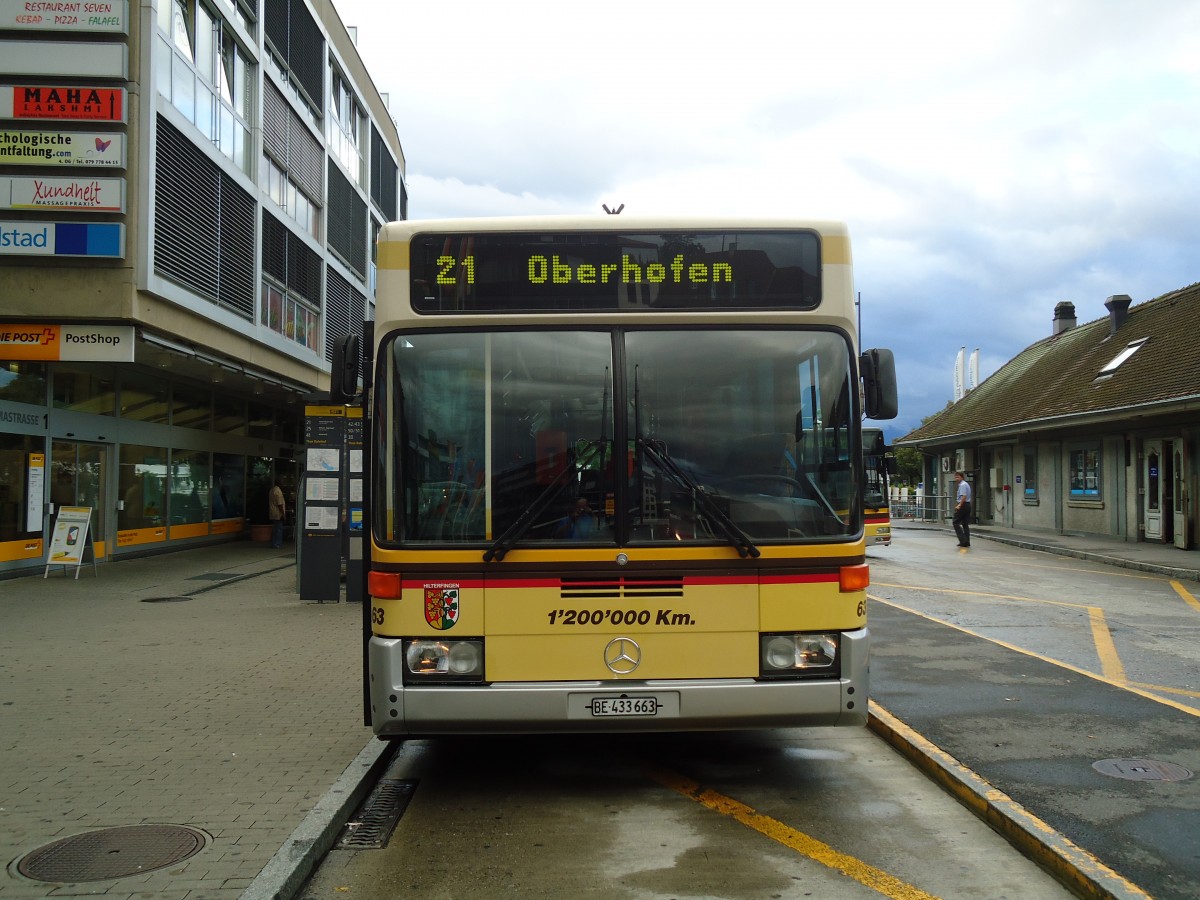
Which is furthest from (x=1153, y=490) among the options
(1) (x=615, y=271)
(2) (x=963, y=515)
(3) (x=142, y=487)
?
(1) (x=615, y=271)

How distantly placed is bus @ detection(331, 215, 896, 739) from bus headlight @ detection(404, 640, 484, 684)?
0.01m

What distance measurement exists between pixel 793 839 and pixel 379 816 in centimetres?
217

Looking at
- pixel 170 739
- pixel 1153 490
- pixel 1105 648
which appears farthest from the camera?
pixel 1153 490

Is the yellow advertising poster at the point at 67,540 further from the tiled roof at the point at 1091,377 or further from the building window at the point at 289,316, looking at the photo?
the tiled roof at the point at 1091,377

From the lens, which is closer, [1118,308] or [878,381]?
[878,381]

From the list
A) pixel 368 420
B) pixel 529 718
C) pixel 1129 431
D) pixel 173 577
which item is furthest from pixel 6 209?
pixel 1129 431

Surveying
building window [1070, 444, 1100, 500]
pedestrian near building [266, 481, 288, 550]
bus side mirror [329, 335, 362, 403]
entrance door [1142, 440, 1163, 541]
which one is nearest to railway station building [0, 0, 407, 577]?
pedestrian near building [266, 481, 288, 550]

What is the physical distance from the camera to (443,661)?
17.9 feet

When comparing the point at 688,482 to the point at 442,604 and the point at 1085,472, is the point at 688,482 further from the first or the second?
the point at 1085,472

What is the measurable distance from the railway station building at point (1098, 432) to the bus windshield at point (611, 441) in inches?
743

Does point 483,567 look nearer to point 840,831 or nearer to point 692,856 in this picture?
point 692,856

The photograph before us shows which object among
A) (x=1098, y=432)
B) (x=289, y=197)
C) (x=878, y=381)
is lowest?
(x=878, y=381)

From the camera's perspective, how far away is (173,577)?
18.2 meters

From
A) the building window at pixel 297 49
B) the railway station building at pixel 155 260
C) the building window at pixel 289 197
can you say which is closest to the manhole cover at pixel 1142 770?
the railway station building at pixel 155 260
